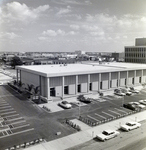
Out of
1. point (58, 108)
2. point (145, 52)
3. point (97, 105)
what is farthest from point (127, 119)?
point (145, 52)

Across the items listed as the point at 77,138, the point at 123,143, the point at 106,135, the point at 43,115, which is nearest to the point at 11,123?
the point at 43,115

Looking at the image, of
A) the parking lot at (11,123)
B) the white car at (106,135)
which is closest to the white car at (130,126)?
the white car at (106,135)

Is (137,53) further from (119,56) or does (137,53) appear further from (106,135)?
(119,56)

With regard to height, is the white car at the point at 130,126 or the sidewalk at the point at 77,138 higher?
the white car at the point at 130,126

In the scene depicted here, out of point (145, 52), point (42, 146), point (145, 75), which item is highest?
point (145, 52)

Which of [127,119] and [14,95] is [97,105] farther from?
[14,95]

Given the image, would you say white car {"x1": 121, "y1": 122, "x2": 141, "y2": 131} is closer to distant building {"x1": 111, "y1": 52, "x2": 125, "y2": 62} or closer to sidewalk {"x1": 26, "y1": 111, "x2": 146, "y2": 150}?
sidewalk {"x1": 26, "y1": 111, "x2": 146, "y2": 150}

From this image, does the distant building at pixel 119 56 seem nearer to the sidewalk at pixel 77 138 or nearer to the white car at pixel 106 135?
the sidewalk at pixel 77 138
